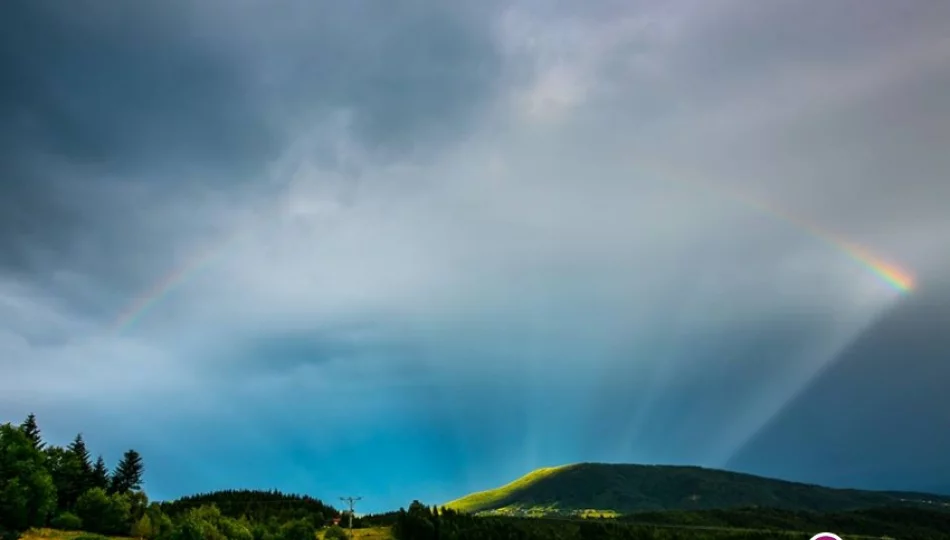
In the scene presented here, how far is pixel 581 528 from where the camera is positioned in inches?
7441

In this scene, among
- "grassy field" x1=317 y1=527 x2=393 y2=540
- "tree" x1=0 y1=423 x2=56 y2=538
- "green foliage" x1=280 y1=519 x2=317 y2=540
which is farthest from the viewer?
"grassy field" x1=317 y1=527 x2=393 y2=540

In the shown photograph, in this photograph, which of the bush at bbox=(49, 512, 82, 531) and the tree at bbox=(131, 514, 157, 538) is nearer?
the bush at bbox=(49, 512, 82, 531)

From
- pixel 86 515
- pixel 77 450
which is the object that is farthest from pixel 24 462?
pixel 77 450

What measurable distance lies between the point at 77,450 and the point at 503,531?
107 m

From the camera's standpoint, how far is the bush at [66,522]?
122 meters

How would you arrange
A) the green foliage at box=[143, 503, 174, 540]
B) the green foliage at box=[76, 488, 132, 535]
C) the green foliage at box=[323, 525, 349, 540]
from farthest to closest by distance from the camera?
the green foliage at box=[323, 525, 349, 540] < the green foliage at box=[143, 503, 174, 540] < the green foliage at box=[76, 488, 132, 535]

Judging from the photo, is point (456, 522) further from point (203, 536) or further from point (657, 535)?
point (203, 536)

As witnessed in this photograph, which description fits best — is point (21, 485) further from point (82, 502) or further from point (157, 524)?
point (157, 524)

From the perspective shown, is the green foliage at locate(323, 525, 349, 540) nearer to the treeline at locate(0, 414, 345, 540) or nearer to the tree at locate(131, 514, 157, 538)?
the treeline at locate(0, 414, 345, 540)

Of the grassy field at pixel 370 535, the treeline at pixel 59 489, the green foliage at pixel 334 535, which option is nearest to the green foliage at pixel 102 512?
the treeline at pixel 59 489

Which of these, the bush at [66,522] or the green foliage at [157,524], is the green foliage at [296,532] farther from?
the bush at [66,522]

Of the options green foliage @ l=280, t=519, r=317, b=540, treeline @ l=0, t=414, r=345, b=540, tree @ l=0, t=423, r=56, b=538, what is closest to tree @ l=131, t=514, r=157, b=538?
treeline @ l=0, t=414, r=345, b=540

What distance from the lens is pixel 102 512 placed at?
13012cm

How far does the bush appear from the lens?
12219cm
